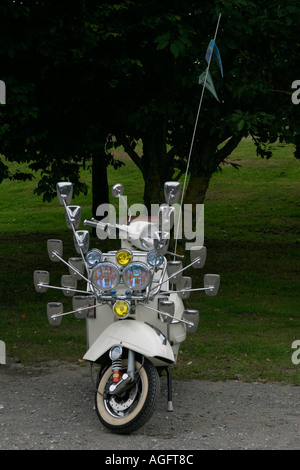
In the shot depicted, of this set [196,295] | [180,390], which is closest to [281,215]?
[196,295]

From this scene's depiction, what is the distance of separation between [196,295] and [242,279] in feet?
5.77

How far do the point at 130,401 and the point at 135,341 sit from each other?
1.25 ft

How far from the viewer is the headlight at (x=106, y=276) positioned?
200 inches

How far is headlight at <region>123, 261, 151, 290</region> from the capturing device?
5.05m

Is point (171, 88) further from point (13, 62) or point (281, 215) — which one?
point (281, 215)

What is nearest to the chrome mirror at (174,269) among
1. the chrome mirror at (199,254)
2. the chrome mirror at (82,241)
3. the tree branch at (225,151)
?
the chrome mirror at (199,254)

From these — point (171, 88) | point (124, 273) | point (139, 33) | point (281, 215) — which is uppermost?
point (139, 33)

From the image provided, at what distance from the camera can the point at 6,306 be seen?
10.2m

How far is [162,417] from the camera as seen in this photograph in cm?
534

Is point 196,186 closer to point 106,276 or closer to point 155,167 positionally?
point 155,167

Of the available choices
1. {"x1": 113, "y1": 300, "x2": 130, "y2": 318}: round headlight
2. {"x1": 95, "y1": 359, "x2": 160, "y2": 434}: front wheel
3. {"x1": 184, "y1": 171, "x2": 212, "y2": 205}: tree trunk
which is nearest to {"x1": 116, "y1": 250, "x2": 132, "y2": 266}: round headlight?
{"x1": 113, "y1": 300, "x2": 130, "y2": 318}: round headlight

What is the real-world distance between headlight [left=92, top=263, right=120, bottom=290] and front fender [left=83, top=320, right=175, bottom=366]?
0.29 m

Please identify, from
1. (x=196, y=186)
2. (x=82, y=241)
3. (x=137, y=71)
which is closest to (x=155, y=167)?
(x=196, y=186)

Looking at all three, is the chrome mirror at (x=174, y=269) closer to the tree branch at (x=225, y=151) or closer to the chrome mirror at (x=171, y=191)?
the chrome mirror at (x=171, y=191)
